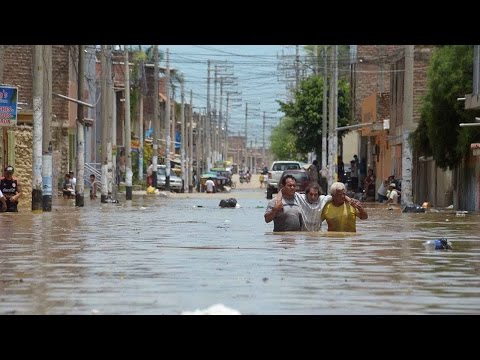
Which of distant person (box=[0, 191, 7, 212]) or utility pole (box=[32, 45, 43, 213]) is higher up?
utility pole (box=[32, 45, 43, 213])

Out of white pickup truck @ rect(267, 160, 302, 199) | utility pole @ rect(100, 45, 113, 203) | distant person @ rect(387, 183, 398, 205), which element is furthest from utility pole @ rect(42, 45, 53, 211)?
white pickup truck @ rect(267, 160, 302, 199)

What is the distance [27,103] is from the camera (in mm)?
67062

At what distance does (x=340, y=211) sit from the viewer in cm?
2642

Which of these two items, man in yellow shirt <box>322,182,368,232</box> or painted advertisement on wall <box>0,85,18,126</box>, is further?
painted advertisement on wall <box>0,85,18,126</box>

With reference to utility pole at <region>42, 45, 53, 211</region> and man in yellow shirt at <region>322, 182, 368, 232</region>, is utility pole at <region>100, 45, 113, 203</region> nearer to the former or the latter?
utility pole at <region>42, 45, 53, 211</region>

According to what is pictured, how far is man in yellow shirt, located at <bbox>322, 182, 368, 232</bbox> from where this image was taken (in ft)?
84.0

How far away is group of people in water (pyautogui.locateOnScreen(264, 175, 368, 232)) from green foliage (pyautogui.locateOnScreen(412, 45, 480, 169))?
22.2 meters

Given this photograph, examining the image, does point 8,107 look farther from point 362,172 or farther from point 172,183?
point 172,183

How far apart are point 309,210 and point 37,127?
19.2m

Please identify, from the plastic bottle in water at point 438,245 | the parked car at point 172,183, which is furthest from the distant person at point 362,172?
the plastic bottle in water at point 438,245
